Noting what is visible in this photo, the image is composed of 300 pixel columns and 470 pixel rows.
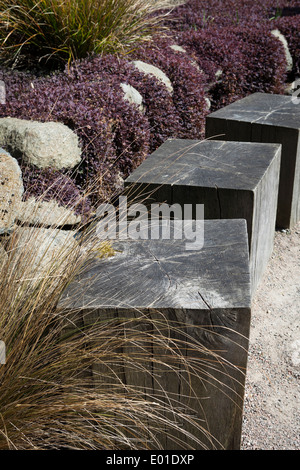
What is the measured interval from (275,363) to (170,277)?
45.5 inches

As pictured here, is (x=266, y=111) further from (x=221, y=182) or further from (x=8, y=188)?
(x=8, y=188)

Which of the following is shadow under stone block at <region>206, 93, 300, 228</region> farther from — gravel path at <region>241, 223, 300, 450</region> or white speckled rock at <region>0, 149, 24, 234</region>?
white speckled rock at <region>0, 149, 24, 234</region>

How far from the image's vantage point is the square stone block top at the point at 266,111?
13.6 ft

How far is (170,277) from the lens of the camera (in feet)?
6.76

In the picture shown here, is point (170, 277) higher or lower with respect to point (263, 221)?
higher

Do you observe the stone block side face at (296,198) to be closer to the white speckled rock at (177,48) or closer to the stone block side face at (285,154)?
the stone block side face at (285,154)

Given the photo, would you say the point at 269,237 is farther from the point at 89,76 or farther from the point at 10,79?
the point at 10,79

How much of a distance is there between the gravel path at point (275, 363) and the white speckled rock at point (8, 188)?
1664mm

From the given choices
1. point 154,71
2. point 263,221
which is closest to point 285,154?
point 263,221

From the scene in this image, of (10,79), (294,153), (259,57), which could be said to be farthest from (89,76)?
(259,57)

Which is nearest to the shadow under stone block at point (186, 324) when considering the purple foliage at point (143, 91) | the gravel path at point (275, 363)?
the gravel path at point (275, 363)

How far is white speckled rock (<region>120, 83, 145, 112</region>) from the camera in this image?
480cm

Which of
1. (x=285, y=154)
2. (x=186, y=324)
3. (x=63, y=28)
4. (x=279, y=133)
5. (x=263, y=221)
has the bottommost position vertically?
(x=263, y=221)

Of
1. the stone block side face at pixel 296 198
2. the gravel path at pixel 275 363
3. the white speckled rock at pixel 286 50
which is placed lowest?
the gravel path at pixel 275 363
